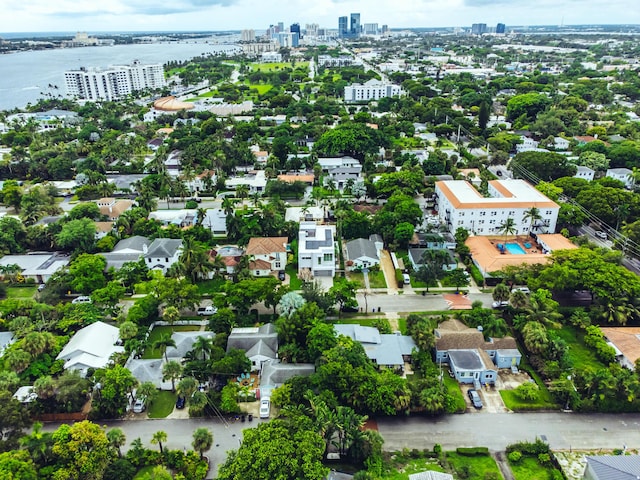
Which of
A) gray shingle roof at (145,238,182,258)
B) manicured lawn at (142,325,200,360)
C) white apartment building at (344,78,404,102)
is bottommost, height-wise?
manicured lawn at (142,325,200,360)

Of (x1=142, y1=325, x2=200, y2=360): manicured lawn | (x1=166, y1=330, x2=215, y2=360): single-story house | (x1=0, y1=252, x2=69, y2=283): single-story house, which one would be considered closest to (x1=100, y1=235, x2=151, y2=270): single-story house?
(x1=0, y1=252, x2=69, y2=283): single-story house

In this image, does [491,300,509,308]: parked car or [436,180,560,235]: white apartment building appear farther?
[436,180,560,235]: white apartment building

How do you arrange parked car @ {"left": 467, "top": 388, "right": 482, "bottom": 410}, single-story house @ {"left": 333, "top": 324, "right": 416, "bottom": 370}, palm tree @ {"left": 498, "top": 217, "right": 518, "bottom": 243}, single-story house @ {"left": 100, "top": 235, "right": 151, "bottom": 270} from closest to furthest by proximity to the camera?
parked car @ {"left": 467, "top": 388, "right": 482, "bottom": 410} → single-story house @ {"left": 333, "top": 324, "right": 416, "bottom": 370} → single-story house @ {"left": 100, "top": 235, "right": 151, "bottom": 270} → palm tree @ {"left": 498, "top": 217, "right": 518, "bottom": 243}

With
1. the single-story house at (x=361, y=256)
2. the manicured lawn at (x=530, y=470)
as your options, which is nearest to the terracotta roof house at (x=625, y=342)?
the manicured lawn at (x=530, y=470)

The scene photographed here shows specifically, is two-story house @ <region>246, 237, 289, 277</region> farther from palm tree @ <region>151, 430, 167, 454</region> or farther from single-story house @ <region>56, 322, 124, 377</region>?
palm tree @ <region>151, 430, 167, 454</region>

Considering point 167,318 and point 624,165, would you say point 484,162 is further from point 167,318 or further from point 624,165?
point 167,318

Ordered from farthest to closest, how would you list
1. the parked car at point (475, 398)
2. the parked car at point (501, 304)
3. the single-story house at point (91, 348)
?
the parked car at point (501, 304) < the single-story house at point (91, 348) < the parked car at point (475, 398)

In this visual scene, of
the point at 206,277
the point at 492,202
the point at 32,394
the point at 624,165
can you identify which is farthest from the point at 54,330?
the point at 624,165

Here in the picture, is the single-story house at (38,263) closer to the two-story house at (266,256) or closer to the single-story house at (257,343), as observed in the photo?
the two-story house at (266,256)
